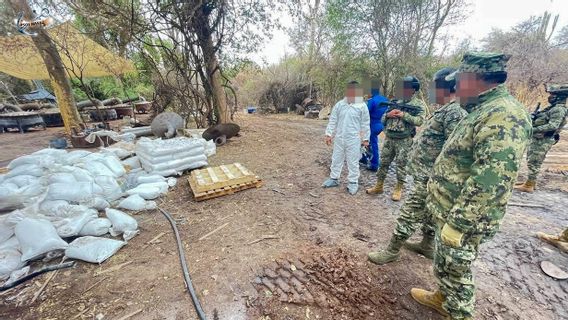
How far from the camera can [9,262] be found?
6.84ft

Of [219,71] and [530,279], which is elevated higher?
[219,71]

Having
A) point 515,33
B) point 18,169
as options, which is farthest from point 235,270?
point 515,33

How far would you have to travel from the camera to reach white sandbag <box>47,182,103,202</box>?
2.72 metres

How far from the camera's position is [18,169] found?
10.2ft

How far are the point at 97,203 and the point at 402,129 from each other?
414cm

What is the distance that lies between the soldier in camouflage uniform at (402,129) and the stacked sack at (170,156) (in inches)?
131

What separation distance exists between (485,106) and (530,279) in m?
1.78

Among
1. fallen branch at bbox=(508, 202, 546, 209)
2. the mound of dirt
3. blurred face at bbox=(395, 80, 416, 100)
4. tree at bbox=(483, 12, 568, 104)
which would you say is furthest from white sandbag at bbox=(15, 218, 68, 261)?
tree at bbox=(483, 12, 568, 104)

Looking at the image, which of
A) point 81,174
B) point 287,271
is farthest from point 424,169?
point 81,174

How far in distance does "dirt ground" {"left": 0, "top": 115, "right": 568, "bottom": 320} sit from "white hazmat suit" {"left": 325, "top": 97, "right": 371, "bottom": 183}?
0.65 meters

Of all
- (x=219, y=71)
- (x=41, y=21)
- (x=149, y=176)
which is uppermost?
(x=41, y=21)

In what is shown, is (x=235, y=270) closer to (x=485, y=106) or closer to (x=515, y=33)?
(x=485, y=106)

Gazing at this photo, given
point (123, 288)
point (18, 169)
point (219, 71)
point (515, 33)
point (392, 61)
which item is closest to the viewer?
point (123, 288)

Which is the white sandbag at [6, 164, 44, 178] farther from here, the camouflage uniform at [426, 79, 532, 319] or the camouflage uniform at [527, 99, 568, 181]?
the camouflage uniform at [527, 99, 568, 181]
